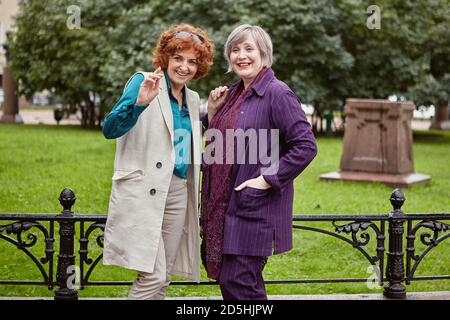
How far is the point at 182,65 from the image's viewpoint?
4.44 m

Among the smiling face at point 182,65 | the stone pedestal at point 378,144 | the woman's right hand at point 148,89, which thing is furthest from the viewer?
the stone pedestal at point 378,144

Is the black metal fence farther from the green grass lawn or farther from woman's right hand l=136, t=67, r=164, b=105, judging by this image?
woman's right hand l=136, t=67, r=164, b=105

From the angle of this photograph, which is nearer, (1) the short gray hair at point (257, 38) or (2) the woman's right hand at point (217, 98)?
(1) the short gray hair at point (257, 38)

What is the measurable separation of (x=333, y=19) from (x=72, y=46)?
27.5ft

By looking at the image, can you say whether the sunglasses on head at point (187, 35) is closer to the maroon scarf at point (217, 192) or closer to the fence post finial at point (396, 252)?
the maroon scarf at point (217, 192)

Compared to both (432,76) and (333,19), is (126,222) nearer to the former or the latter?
(333,19)

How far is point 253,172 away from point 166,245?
0.72m

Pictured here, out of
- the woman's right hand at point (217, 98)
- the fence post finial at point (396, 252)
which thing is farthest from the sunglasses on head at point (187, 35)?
the fence post finial at point (396, 252)

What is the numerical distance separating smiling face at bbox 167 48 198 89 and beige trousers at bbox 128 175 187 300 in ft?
1.83

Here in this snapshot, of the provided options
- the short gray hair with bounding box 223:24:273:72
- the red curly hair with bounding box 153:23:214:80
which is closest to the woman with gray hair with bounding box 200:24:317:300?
the short gray hair with bounding box 223:24:273:72

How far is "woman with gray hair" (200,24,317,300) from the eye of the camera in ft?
13.8

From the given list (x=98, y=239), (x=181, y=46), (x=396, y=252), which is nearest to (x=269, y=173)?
(x=181, y=46)

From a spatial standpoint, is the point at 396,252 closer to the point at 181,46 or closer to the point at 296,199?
the point at 181,46

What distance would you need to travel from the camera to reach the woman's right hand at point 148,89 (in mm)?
4164
